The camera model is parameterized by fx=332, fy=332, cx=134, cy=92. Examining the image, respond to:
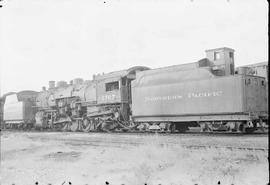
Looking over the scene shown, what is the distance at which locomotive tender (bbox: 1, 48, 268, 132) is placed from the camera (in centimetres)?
1241

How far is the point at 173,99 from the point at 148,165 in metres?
6.97

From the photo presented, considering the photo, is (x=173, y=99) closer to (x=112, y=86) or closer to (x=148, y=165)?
(x=112, y=86)

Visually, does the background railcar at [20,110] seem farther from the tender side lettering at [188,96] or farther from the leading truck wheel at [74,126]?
the tender side lettering at [188,96]

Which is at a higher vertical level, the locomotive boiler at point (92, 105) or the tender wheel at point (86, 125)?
the locomotive boiler at point (92, 105)

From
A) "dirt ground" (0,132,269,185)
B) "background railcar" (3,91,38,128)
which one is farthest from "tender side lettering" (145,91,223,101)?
"background railcar" (3,91,38,128)

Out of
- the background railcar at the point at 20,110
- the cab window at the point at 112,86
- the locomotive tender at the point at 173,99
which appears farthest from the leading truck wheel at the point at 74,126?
the background railcar at the point at 20,110

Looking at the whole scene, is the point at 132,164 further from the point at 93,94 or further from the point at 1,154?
the point at 93,94

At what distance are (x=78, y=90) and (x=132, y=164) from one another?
12.6 meters

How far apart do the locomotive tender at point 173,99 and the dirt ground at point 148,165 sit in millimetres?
2198

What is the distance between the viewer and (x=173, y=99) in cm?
1403

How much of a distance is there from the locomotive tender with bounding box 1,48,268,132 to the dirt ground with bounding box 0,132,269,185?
2.20 meters

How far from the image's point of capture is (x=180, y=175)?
637 cm

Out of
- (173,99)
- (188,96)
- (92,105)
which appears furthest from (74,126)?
(188,96)

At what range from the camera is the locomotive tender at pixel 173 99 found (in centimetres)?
1241
